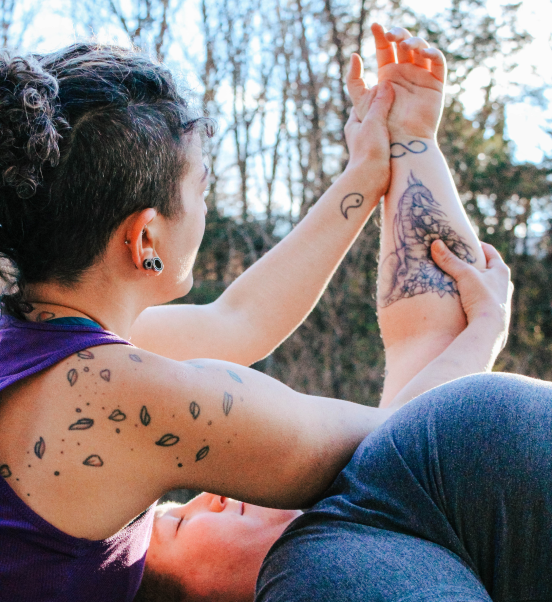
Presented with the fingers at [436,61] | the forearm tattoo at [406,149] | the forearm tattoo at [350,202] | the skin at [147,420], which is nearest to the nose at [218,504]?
the skin at [147,420]

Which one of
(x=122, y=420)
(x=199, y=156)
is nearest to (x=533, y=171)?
(x=199, y=156)

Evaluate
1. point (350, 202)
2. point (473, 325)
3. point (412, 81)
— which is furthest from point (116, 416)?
point (412, 81)

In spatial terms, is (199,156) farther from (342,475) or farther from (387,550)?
(387,550)

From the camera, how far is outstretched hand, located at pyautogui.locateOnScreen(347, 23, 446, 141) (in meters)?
1.99

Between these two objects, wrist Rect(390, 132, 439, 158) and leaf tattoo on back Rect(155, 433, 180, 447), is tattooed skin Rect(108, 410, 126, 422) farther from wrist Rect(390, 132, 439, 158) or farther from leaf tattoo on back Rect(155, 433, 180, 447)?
wrist Rect(390, 132, 439, 158)

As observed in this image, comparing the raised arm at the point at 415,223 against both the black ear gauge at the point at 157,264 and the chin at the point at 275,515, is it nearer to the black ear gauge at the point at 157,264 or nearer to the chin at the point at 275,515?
the chin at the point at 275,515

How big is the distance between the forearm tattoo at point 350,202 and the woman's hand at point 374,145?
51 mm

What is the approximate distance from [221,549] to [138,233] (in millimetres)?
870

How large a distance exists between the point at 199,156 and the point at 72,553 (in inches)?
32.4

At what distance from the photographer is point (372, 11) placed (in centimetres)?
518

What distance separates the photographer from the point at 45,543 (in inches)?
39.3

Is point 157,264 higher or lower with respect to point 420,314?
higher

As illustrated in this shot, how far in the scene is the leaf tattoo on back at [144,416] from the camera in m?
1.02

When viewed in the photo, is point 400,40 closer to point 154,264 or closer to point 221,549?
point 154,264
